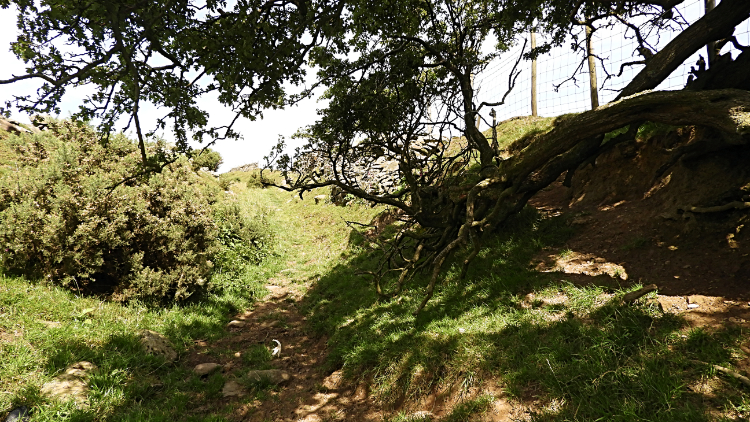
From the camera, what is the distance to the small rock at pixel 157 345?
591 centimetres

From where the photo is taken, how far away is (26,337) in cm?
509

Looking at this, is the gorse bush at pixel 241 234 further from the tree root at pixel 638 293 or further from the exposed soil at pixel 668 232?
the tree root at pixel 638 293

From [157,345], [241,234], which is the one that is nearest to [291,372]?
[157,345]

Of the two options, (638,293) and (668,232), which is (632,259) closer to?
(668,232)

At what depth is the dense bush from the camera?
6605mm

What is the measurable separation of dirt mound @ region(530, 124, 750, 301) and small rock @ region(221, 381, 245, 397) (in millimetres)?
5778

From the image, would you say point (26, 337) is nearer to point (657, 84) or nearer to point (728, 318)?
point (728, 318)

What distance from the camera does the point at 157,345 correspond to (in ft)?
19.8

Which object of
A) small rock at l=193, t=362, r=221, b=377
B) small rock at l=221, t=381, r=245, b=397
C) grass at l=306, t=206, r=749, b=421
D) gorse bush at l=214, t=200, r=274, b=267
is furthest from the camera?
gorse bush at l=214, t=200, r=274, b=267

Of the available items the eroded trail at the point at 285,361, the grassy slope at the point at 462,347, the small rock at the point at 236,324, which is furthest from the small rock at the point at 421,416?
the small rock at the point at 236,324

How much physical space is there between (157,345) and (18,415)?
6.87ft

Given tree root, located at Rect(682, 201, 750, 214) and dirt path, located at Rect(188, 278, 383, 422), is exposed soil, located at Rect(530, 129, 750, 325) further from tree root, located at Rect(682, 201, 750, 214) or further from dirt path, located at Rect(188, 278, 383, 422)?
dirt path, located at Rect(188, 278, 383, 422)

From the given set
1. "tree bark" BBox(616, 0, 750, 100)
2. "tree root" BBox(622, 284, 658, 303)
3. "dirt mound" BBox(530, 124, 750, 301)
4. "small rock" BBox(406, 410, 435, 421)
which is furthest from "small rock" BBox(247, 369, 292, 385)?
"tree bark" BBox(616, 0, 750, 100)

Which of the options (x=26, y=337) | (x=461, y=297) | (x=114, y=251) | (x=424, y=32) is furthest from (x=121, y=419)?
(x=424, y=32)
